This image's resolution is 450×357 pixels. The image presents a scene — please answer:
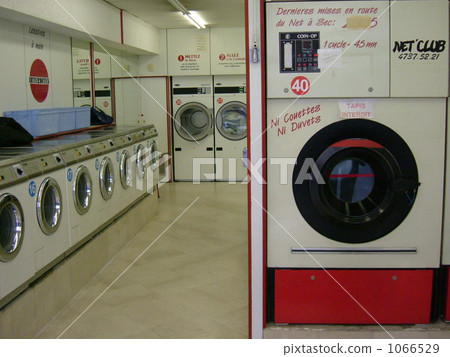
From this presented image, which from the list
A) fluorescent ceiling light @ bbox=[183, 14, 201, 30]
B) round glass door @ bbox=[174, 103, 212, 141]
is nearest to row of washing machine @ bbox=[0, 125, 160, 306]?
fluorescent ceiling light @ bbox=[183, 14, 201, 30]

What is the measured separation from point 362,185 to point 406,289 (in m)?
0.63

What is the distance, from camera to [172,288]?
14.2ft

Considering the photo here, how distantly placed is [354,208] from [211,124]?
21.5 ft

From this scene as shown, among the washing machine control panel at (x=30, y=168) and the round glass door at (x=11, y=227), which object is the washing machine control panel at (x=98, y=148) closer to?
the washing machine control panel at (x=30, y=168)

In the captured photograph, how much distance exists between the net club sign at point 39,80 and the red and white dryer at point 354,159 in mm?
3373

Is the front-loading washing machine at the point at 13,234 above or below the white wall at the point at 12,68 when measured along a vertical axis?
below

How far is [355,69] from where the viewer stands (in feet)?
9.18

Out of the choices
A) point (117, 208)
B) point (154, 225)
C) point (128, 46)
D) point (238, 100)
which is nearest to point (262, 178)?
point (117, 208)

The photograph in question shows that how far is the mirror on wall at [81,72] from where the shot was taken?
21.4 feet

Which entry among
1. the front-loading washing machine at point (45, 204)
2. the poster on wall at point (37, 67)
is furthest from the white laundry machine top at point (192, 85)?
the front-loading washing machine at point (45, 204)

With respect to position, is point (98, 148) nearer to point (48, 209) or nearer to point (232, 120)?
point (48, 209)

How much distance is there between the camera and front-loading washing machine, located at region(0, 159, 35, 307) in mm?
3150

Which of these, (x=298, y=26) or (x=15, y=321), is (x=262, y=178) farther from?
(x=15, y=321)

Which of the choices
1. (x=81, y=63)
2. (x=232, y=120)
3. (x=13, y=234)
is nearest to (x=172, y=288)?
(x=13, y=234)
